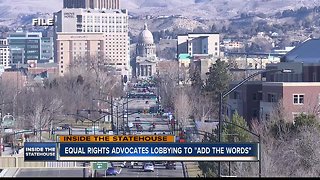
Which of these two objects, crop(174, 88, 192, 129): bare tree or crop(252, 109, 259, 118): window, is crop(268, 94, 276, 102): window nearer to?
crop(252, 109, 259, 118): window

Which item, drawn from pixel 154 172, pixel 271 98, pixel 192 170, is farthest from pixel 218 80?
pixel 154 172

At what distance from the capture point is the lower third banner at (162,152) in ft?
95.8

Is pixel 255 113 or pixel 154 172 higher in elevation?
pixel 255 113

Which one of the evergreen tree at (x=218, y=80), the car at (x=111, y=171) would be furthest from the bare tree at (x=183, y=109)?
the car at (x=111, y=171)

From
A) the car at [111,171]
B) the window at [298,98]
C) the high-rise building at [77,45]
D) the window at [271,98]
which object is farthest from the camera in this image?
the high-rise building at [77,45]

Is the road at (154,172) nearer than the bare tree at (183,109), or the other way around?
the road at (154,172)

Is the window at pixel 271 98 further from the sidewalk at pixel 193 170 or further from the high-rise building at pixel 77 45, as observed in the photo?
the high-rise building at pixel 77 45

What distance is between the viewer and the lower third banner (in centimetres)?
2919

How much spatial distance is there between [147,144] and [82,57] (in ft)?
465

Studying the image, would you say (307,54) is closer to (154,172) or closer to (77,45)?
(154,172)

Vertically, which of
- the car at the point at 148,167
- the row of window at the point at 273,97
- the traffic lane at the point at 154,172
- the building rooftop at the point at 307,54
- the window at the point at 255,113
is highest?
the building rooftop at the point at 307,54

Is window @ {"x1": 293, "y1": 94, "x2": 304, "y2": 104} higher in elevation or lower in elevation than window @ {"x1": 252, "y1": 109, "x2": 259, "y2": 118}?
higher

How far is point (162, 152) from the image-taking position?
29.2 metres

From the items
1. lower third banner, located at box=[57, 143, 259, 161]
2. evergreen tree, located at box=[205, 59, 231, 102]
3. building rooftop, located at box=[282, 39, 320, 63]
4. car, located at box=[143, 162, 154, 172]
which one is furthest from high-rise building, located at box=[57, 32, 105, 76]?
lower third banner, located at box=[57, 143, 259, 161]
